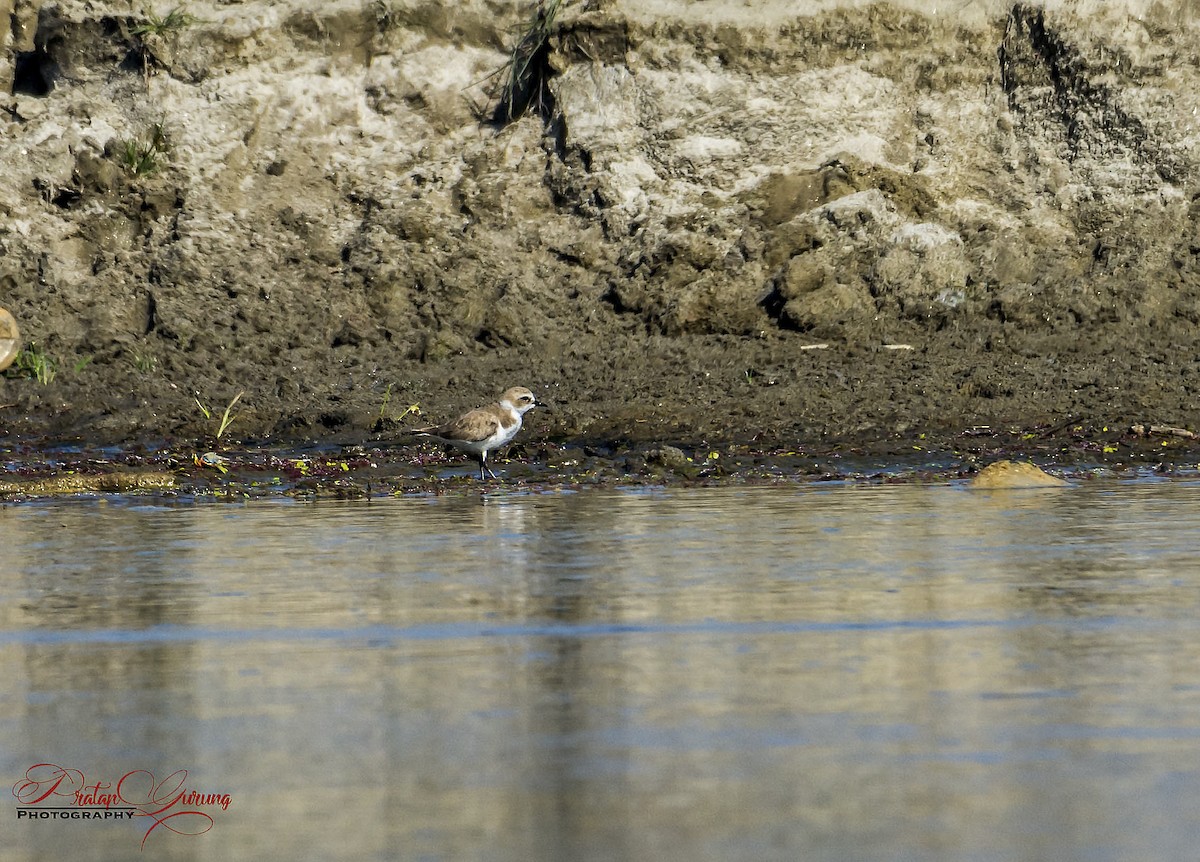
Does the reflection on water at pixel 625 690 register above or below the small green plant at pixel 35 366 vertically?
above

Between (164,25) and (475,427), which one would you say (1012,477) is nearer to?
(475,427)

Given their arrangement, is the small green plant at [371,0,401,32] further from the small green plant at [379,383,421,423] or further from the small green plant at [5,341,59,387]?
the small green plant at [379,383,421,423]

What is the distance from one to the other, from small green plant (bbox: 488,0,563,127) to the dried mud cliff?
0.06m

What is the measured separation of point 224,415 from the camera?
1688cm

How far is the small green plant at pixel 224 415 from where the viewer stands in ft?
54.5

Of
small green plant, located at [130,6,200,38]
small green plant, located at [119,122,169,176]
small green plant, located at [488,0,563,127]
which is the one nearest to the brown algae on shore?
small green plant, located at [119,122,169,176]

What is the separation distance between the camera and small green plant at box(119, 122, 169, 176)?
2100cm

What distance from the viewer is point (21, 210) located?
21062 millimetres

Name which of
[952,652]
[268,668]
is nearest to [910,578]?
[952,652]

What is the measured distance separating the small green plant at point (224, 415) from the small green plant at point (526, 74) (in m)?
5.18

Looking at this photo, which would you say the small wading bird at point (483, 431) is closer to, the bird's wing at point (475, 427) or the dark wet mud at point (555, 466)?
the bird's wing at point (475, 427)

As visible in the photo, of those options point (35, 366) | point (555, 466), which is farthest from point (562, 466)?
point (35, 366)

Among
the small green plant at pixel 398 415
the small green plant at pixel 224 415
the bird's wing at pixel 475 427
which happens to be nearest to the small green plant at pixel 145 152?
the small green plant at pixel 224 415

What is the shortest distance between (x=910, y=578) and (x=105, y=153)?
49.8 ft
